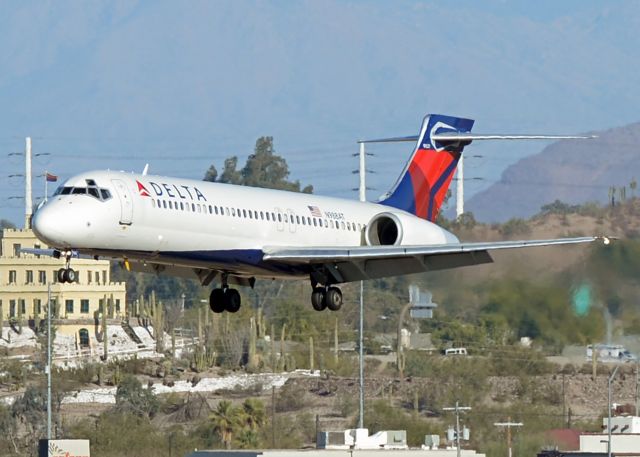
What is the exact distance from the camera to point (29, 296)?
108688mm

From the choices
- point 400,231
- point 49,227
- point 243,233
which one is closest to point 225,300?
point 243,233

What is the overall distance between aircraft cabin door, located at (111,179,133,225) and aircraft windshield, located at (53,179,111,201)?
0.26 meters

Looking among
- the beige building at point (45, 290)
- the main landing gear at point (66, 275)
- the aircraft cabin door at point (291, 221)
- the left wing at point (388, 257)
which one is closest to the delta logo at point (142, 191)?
the main landing gear at point (66, 275)

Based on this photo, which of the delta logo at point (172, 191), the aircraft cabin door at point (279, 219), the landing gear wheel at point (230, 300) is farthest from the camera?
the landing gear wheel at point (230, 300)

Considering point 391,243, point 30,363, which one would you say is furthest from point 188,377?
point 391,243

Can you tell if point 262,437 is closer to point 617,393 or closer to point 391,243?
point 617,393

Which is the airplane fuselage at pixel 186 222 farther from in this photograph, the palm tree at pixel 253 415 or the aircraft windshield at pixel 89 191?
the palm tree at pixel 253 415

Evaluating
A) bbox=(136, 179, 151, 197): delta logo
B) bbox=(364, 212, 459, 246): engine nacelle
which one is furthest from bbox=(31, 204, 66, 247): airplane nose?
bbox=(364, 212, 459, 246): engine nacelle

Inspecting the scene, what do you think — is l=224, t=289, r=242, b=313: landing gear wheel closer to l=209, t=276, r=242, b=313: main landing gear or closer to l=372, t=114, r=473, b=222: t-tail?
l=209, t=276, r=242, b=313: main landing gear

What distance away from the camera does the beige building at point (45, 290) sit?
10750 cm

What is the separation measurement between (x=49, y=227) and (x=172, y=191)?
3427 millimetres

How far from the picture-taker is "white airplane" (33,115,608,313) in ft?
129

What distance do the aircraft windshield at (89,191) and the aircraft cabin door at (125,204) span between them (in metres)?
0.26

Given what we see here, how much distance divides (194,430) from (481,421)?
12468 mm
